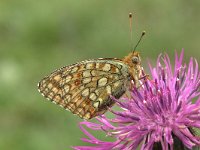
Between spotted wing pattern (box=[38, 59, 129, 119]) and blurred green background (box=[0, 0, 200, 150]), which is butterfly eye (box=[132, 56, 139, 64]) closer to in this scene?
spotted wing pattern (box=[38, 59, 129, 119])

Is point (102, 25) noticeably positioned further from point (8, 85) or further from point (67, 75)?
point (67, 75)

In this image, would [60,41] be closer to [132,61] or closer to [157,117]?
[132,61]

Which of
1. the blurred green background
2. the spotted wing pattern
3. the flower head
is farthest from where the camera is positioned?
the blurred green background

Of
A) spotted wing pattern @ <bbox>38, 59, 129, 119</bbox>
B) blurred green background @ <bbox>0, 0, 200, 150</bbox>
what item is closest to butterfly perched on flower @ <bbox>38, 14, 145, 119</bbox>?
spotted wing pattern @ <bbox>38, 59, 129, 119</bbox>

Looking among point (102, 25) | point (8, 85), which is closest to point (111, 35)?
point (102, 25)

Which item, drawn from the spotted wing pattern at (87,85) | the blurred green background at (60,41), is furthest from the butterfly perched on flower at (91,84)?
the blurred green background at (60,41)
